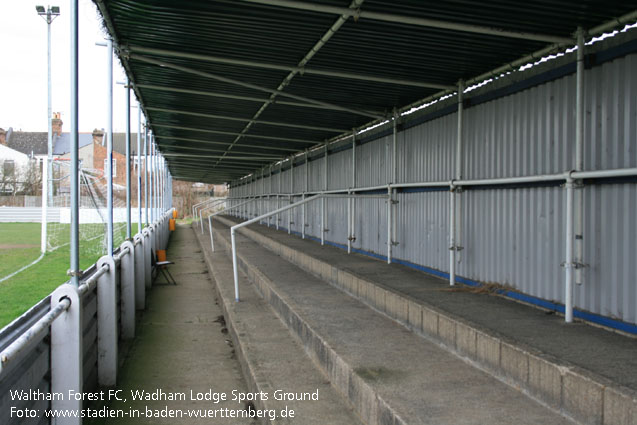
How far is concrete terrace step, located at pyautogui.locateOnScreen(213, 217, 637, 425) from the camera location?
2.75 m

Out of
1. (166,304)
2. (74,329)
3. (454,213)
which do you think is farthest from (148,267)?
(74,329)

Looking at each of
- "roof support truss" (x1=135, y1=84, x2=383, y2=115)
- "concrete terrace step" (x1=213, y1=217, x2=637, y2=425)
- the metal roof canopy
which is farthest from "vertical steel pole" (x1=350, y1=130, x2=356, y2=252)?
"concrete terrace step" (x1=213, y1=217, x2=637, y2=425)

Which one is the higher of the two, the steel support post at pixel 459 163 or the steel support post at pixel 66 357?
the steel support post at pixel 459 163

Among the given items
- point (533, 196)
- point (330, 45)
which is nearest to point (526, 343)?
point (533, 196)

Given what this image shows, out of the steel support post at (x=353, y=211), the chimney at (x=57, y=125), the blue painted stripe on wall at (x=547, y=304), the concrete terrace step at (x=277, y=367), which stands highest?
the chimney at (x=57, y=125)

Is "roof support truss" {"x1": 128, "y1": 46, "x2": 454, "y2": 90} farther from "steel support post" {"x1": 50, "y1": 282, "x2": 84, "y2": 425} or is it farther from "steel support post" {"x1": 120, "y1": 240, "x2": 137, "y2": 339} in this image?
"steel support post" {"x1": 50, "y1": 282, "x2": 84, "y2": 425}

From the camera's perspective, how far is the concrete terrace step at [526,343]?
108 inches

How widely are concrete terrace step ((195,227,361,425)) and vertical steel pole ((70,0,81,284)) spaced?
1.61 meters

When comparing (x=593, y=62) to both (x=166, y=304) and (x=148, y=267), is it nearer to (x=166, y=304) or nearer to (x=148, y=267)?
(x=166, y=304)

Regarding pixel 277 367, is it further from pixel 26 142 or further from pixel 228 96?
pixel 26 142

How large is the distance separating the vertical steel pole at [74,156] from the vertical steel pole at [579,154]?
3.78 metres

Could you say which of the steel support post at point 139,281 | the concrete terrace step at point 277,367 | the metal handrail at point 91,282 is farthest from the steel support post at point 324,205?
the metal handrail at point 91,282

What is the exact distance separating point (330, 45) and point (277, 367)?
3228 mm

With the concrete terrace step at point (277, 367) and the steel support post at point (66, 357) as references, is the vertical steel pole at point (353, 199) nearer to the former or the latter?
the concrete terrace step at point (277, 367)
